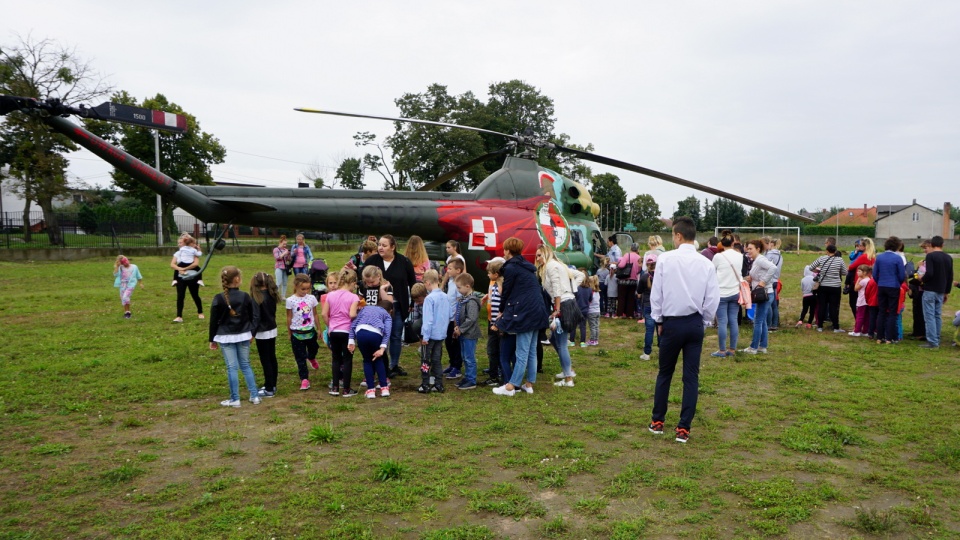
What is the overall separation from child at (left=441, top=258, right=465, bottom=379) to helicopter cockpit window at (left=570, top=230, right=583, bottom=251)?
5.37m

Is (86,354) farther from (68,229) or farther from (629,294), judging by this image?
(68,229)

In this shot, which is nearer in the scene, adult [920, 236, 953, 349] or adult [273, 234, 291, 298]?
adult [920, 236, 953, 349]

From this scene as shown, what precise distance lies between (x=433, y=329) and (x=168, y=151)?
45.9m

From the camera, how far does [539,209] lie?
12133mm

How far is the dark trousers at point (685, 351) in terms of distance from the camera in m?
5.30

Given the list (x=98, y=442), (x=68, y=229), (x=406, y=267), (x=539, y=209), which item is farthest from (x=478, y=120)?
(x=98, y=442)

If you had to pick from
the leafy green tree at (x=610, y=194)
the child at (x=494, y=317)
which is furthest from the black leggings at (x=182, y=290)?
the leafy green tree at (x=610, y=194)

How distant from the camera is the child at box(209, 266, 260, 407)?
243 inches

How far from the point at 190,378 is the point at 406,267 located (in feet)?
10.9

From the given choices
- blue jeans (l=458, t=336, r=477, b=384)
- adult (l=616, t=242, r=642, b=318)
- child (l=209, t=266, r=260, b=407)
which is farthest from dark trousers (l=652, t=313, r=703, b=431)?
adult (l=616, t=242, r=642, b=318)

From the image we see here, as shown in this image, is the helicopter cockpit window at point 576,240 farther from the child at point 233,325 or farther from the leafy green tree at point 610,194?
the leafy green tree at point 610,194

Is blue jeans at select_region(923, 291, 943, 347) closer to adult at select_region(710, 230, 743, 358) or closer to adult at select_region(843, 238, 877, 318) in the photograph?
adult at select_region(843, 238, 877, 318)

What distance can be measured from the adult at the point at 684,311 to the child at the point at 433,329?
2688 mm

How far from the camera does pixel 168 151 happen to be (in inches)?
1740
